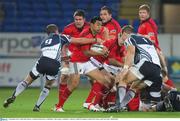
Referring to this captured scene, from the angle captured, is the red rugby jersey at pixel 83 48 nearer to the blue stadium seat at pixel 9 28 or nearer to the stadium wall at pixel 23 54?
the stadium wall at pixel 23 54

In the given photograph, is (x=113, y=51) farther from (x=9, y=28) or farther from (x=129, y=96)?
(x=9, y=28)

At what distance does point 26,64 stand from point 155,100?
883cm

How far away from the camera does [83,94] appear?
19250 millimetres

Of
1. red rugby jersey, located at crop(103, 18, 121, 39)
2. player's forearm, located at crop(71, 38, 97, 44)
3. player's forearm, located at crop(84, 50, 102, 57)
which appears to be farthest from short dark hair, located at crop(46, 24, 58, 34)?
red rugby jersey, located at crop(103, 18, 121, 39)

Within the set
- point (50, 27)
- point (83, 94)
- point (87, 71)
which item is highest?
point (50, 27)

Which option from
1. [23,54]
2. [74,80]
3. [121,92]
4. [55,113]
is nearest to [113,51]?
[74,80]

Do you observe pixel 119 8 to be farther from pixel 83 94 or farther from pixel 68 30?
pixel 68 30

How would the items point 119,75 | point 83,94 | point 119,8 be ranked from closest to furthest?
point 119,75 → point 83,94 → point 119,8

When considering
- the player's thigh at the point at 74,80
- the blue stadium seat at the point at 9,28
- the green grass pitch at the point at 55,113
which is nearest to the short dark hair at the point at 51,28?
the player's thigh at the point at 74,80

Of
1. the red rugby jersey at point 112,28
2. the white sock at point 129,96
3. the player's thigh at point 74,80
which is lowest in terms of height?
the white sock at point 129,96

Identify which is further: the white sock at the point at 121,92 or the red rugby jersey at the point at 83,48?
the red rugby jersey at the point at 83,48

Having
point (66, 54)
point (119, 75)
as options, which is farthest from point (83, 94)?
point (119, 75)

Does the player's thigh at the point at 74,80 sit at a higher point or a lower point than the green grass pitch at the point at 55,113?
higher

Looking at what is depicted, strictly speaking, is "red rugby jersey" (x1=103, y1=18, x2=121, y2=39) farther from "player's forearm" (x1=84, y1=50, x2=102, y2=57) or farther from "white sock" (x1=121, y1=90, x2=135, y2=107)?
"white sock" (x1=121, y1=90, x2=135, y2=107)
